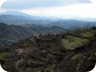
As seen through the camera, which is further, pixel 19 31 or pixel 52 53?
pixel 19 31

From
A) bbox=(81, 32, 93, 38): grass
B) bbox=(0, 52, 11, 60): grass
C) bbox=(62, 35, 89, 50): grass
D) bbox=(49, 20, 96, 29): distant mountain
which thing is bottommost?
bbox=(0, 52, 11, 60): grass

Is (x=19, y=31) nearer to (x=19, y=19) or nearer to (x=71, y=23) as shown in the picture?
(x=19, y=19)

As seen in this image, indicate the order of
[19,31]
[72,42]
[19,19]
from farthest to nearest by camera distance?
[19,19] < [19,31] < [72,42]

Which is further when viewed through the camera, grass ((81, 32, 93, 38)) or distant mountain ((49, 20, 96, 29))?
distant mountain ((49, 20, 96, 29))

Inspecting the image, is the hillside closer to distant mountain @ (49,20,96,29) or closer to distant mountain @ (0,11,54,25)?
distant mountain @ (49,20,96,29)

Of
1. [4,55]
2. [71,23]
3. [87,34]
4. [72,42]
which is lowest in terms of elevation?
[4,55]

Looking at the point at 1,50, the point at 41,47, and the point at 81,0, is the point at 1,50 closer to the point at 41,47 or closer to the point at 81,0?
the point at 41,47

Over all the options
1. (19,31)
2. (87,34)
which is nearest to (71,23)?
(87,34)

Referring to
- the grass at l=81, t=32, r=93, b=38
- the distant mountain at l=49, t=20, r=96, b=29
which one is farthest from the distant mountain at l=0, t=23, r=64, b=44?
the grass at l=81, t=32, r=93, b=38

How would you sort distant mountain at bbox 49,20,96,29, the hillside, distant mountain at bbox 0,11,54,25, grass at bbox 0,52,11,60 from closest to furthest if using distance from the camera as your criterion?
the hillside
grass at bbox 0,52,11,60
distant mountain at bbox 49,20,96,29
distant mountain at bbox 0,11,54,25
